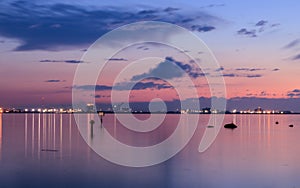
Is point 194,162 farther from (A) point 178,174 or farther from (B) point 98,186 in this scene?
(B) point 98,186

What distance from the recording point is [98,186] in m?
20.8

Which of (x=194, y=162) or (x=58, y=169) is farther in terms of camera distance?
(x=194, y=162)

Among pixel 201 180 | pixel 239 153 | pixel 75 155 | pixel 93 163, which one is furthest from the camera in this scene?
pixel 239 153

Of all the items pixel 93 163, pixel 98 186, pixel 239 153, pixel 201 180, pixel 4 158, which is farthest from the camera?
pixel 239 153

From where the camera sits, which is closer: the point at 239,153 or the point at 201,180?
the point at 201,180

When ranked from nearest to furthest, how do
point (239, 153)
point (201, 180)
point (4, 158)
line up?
point (201, 180) → point (4, 158) → point (239, 153)

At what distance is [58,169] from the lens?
2488 centimetres

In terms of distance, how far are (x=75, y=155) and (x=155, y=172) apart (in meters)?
9.07

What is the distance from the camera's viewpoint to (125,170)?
83.0 ft

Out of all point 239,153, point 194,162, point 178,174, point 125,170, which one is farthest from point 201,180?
point 239,153

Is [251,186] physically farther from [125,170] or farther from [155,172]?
[125,170]

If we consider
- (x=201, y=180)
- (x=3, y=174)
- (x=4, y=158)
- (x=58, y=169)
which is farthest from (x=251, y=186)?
(x=4, y=158)

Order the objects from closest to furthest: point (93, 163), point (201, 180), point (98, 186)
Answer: point (98, 186), point (201, 180), point (93, 163)

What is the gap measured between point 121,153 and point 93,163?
586 cm
